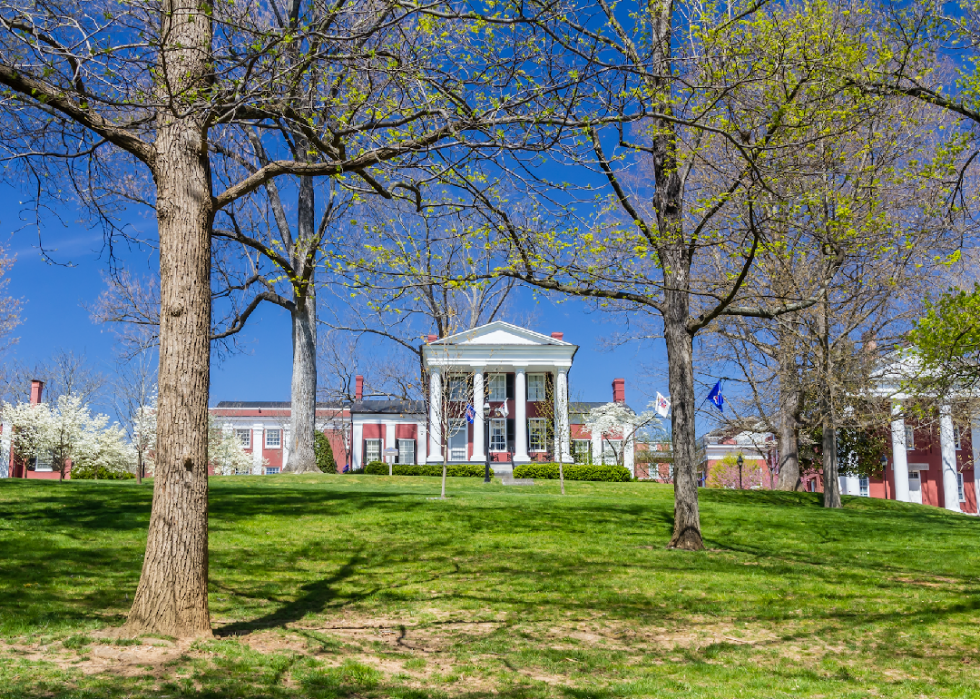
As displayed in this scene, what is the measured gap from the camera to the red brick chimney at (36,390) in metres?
45.1

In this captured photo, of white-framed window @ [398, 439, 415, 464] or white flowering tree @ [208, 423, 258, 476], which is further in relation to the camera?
white-framed window @ [398, 439, 415, 464]

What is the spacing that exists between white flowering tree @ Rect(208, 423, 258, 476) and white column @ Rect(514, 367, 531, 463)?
14.7 metres

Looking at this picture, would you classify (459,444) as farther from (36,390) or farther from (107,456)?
(36,390)

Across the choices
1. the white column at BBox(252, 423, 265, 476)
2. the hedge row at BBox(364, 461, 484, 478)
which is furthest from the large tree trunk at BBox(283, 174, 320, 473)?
the white column at BBox(252, 423, 265, 476)

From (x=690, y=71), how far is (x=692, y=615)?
377 inches

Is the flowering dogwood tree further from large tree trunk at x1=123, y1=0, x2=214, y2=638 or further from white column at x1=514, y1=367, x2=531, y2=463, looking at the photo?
large tree trunk at x1=123, y1=0, x2=214, y2=638

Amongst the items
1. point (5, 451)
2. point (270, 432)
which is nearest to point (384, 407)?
point (270, 432)

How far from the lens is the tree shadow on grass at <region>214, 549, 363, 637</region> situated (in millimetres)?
6695

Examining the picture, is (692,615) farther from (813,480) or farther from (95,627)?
(813,480)

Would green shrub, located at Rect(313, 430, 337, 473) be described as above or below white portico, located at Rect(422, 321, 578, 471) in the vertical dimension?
below

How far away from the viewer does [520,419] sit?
41.2 metres

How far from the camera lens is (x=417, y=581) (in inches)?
359

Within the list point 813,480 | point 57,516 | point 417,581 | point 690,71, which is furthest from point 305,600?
point 813,480

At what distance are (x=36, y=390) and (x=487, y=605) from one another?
45.6 metres
